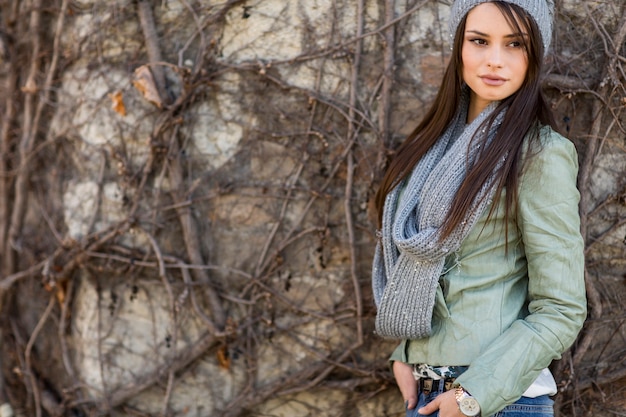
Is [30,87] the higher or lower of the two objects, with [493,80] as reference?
higher

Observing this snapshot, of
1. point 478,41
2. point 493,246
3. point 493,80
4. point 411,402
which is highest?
point 478,41

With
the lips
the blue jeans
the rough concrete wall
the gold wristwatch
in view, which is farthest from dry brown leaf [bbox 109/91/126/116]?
the gold wristwatch

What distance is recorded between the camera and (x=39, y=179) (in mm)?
3387

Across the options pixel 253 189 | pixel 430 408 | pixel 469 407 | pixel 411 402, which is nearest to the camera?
pixel 469 407

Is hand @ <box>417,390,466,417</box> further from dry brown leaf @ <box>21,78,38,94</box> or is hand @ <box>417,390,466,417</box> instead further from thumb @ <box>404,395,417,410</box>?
dry brown leaf @ <box>21,78,38,94</box>

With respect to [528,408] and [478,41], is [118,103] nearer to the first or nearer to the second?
[478,41]

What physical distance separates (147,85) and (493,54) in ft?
A: 5.11

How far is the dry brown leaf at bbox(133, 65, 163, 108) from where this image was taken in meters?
2.94

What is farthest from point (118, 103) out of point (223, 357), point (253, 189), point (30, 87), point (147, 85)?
point (223, 357)

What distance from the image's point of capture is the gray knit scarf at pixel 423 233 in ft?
6.14

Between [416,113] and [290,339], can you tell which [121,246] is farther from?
[416,113]

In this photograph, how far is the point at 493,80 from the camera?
6.36ft

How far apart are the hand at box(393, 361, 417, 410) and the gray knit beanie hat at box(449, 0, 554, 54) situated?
98 centimetres

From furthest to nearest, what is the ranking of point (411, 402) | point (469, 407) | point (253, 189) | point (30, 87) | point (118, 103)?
point (30, 87), point (118, 103), point (253, 189), point (411, 402), point (469, 407)
